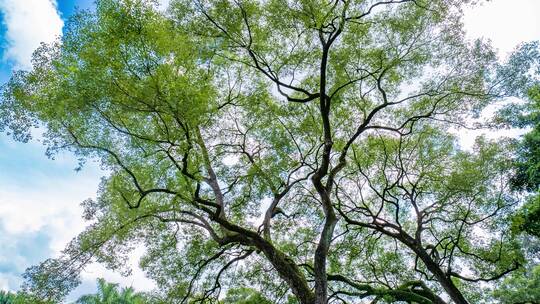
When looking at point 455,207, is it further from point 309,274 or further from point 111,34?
point 111,34

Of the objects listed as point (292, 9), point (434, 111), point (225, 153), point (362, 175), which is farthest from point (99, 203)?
point (434, 111)

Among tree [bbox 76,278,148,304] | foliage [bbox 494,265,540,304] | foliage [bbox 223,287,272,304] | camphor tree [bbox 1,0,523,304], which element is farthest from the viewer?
tree [bbox 76,278,148,304]

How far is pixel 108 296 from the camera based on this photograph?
21688mm

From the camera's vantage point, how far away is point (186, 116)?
6.17 metres

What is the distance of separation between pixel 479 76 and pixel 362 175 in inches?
164

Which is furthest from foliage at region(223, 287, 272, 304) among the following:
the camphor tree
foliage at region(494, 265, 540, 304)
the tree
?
the tree

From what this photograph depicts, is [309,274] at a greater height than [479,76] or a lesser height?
lesser

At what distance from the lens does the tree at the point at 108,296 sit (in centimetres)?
2130

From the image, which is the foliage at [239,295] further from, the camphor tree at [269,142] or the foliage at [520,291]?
the foliage at [520,291]

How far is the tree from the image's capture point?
21.3 meters

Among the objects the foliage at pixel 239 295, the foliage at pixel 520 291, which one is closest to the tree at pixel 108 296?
the foliage at pixel 239 295

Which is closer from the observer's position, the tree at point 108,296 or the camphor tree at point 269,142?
the camphor tree at point 269,142

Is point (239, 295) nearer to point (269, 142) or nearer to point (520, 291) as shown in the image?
point (269, 142)

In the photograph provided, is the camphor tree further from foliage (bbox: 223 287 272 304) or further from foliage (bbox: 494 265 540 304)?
foliage (bbox: 494 265 540 304)
